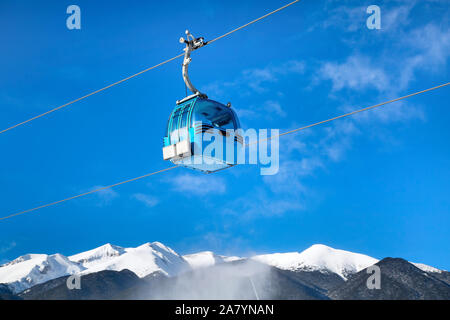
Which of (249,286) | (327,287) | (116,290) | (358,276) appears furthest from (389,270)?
(116,290)

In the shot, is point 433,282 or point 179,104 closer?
point 179,104

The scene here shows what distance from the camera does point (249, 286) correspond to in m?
153

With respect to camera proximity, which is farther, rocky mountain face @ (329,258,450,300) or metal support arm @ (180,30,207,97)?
rocky mountain face @ (329,258,450,300)

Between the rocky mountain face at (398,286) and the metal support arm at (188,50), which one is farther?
the rocky mountain face at (398,286)

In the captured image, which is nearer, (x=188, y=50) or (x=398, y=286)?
(x=188, y=50)

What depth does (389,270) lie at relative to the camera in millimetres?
129125
